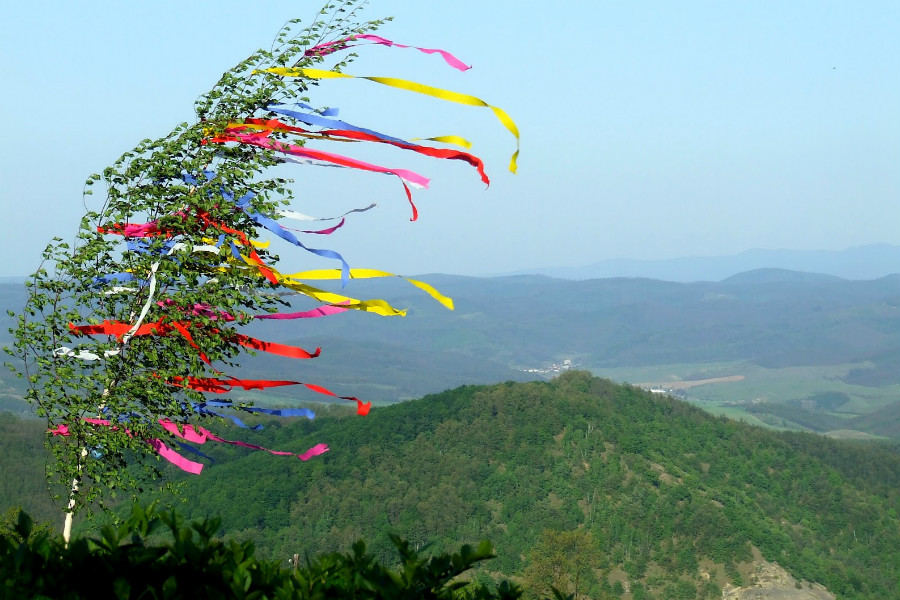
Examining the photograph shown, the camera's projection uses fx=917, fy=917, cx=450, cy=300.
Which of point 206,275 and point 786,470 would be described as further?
point 786,470

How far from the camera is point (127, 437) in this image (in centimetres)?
1385

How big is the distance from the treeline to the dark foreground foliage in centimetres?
5388

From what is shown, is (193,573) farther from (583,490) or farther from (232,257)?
(583,490)

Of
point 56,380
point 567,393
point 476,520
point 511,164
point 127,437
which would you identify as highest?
point 511,164

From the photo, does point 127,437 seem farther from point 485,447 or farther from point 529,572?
point 485,447

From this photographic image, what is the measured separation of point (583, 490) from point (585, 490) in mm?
178

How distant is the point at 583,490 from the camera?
3204 inches

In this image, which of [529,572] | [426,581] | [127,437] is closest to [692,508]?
[529,572]

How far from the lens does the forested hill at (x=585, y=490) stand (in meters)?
73.2

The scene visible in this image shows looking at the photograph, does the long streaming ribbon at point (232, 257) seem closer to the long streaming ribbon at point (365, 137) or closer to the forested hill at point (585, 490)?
the long streaming ribbon at point (365, 137)

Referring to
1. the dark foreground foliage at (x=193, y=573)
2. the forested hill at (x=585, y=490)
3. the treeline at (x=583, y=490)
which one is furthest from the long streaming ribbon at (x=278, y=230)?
the forested hill at (x=585, y=490)

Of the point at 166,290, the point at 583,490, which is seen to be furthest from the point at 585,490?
the point at 166,290

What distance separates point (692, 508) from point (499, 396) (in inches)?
885

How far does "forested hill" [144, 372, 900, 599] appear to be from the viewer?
73188 millimetres
